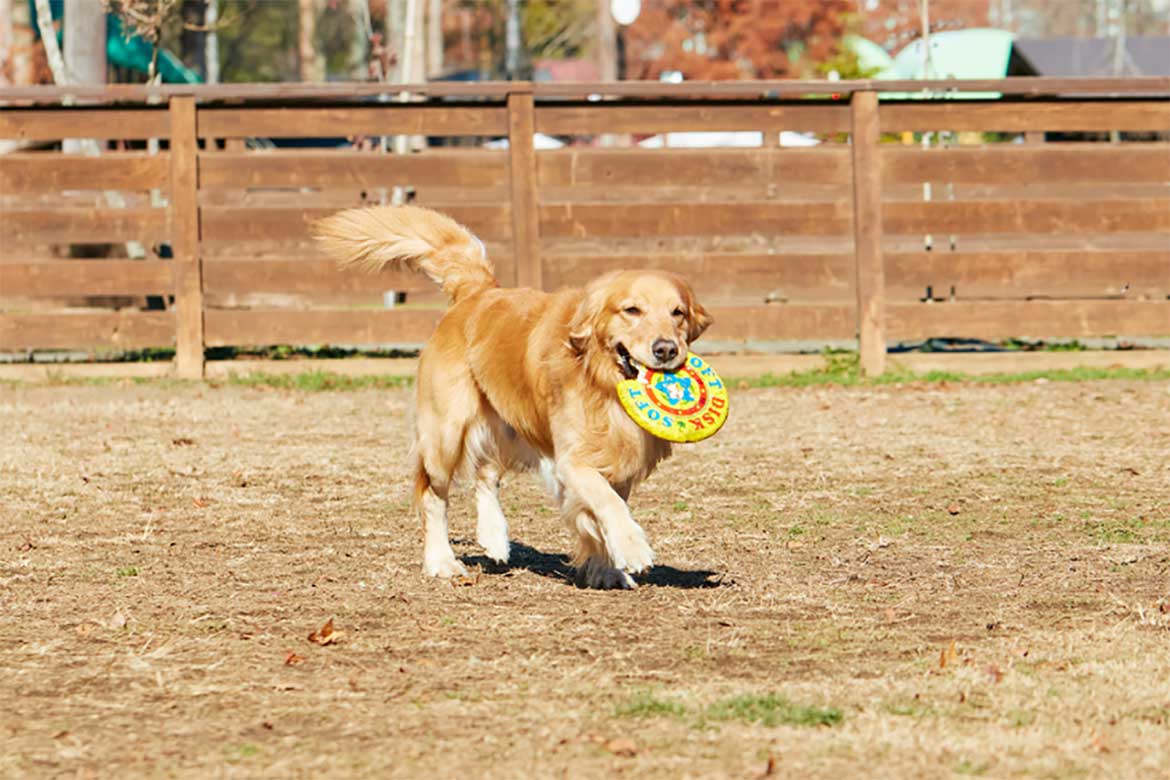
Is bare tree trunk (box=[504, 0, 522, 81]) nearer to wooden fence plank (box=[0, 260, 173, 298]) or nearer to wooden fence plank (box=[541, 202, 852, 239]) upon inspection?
wooden fence plank (box=[0, 260, 173, 298])

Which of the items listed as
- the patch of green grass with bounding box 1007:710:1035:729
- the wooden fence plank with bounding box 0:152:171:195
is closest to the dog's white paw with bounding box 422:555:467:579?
the patch of green grass with bounding box 1007:710:1035:729

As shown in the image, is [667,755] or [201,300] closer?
[667,755]

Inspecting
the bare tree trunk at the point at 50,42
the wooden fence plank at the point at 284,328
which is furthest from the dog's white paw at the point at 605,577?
the bare tree trunk at the point at 50,42

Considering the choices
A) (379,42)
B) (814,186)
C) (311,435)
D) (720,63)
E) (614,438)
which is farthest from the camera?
(720,63)

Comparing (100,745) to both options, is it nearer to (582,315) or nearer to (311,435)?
(582,315)

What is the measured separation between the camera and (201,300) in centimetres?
1295

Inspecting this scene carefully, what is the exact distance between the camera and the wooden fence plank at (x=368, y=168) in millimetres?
12875

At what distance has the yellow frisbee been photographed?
576 cm

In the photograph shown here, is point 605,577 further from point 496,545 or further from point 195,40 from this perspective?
point 195,40

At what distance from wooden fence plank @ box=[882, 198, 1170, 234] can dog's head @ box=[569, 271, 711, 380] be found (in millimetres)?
7267

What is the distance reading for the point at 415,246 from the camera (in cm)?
717

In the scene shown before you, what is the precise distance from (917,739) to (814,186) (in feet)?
30.7

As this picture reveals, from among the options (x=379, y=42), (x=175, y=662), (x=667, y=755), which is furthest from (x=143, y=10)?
(x=667, y=755)

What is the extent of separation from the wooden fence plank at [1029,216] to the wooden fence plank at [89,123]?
560cm
